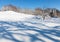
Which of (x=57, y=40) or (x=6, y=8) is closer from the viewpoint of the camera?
(x=57, y=40)

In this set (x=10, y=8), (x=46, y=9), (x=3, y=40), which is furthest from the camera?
(x=10, y=8)

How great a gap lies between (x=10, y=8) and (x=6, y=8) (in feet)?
0.56

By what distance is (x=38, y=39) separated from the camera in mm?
1237

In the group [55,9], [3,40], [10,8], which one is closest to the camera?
[3,40]

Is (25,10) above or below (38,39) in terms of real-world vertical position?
above

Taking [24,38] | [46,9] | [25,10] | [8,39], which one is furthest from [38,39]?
[25,10]

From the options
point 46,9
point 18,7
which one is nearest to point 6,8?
point 18,7

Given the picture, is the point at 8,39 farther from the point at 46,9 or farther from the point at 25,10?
the point at 25,10

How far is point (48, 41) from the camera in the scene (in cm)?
119

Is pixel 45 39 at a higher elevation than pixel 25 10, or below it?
below

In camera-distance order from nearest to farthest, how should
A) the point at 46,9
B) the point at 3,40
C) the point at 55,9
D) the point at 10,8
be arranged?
the point at 3,40, the point at 46,9, the point at 55,9, the point at 10,8

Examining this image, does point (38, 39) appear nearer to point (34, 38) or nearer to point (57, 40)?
point (34, 38)

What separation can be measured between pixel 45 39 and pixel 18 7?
358 cm

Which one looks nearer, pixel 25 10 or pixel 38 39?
pixel 38 39
